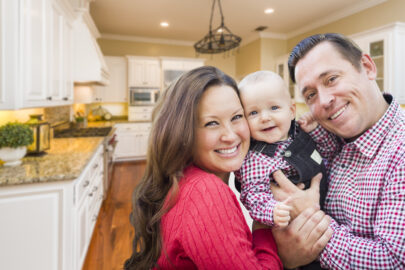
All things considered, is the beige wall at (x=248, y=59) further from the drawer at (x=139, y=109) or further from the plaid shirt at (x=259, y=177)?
the plaid shirt at (x=259, y=177)

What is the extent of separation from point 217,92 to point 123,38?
6.69 meters

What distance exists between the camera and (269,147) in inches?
44.1

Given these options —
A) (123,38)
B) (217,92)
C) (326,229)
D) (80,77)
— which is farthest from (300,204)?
(123,38)

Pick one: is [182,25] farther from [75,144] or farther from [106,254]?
[106,254]

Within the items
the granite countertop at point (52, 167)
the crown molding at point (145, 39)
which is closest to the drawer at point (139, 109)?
the crown molding at point (145, 39)

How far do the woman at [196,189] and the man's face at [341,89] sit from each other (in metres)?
0.33

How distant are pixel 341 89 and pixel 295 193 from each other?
45 centimetres

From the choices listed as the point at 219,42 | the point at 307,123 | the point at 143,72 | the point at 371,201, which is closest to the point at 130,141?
the point at 143,72

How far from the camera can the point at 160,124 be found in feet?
3.01

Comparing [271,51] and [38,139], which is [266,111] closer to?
[38,139]

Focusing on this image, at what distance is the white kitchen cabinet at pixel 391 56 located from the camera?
353 centimetres

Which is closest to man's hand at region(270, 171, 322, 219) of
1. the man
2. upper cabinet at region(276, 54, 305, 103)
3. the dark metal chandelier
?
the man

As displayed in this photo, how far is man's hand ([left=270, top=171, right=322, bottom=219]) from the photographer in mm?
977

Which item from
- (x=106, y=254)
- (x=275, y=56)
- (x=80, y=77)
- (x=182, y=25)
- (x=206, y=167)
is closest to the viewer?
(x=206, y=167)
